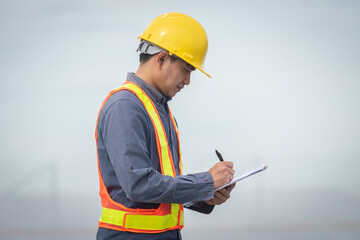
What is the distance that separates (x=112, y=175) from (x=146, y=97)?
0.36 meters

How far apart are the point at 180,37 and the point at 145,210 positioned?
2.61 feet

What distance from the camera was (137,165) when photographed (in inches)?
65.3

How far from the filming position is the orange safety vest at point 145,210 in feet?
5.93

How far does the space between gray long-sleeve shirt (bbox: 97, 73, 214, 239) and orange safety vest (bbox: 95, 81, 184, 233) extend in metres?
0.02

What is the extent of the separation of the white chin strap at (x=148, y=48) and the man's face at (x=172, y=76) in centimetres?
7

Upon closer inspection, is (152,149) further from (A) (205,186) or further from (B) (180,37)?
(B) (180,37)

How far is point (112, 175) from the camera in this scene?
71.6 inches

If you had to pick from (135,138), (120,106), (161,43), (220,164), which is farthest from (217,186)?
(161,43)

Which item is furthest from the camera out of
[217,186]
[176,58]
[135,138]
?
[176,58]

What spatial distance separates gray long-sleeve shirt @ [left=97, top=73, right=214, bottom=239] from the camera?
166cm

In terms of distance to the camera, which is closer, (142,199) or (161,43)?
(142,199)

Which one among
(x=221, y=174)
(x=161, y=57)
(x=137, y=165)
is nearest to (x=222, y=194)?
(x=221, y=174)

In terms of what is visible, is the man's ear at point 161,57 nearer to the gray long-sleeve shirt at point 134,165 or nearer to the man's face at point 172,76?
the man's face at point 172,76

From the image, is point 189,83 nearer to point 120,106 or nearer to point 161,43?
point 161,43
